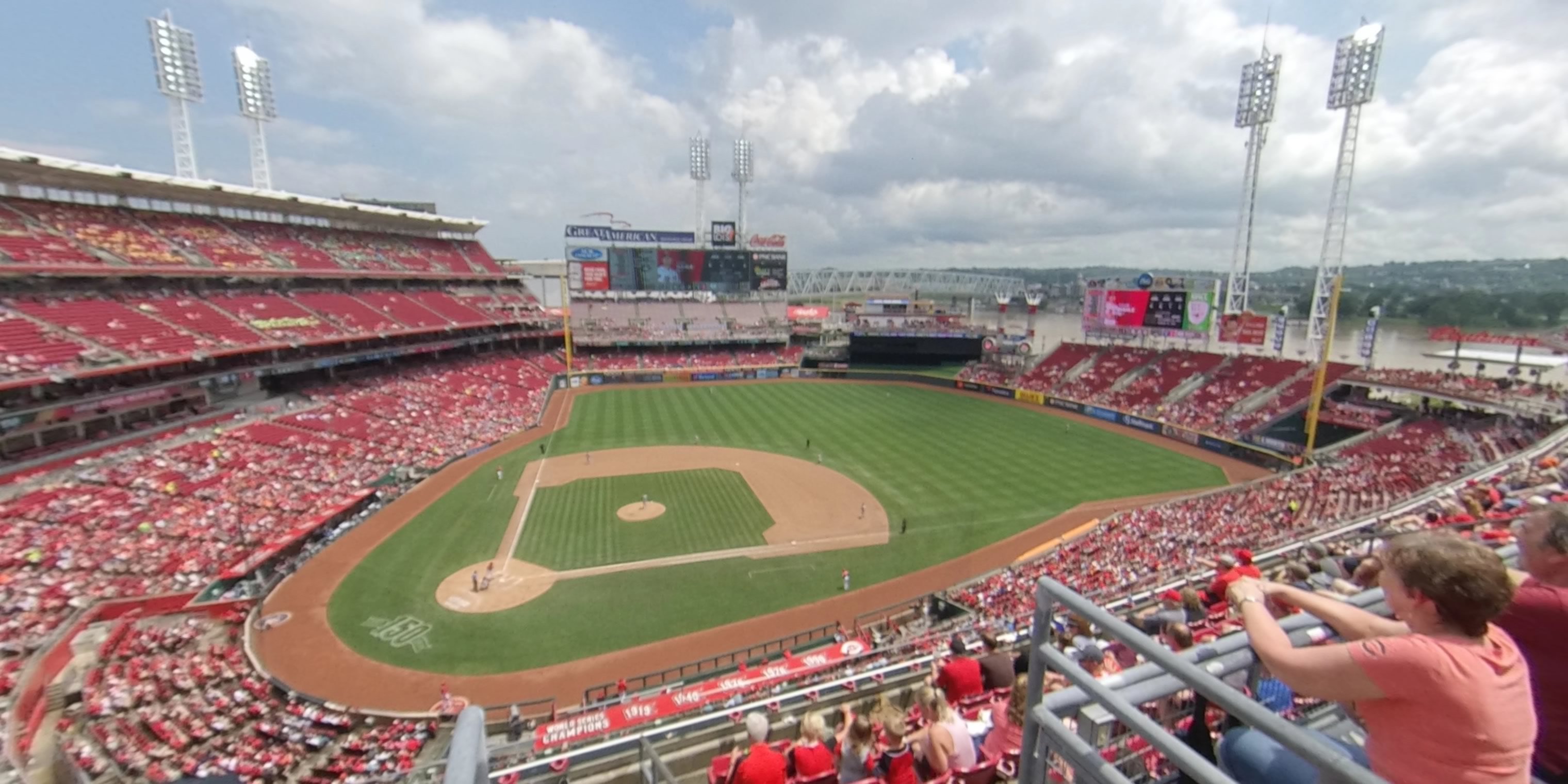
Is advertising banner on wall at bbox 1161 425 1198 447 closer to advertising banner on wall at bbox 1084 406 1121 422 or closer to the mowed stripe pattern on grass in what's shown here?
advertising banner on wall at bbox 1084 406 1121 422

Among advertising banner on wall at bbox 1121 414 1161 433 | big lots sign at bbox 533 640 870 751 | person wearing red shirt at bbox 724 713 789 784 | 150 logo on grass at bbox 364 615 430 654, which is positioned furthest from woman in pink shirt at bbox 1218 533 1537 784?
advertising banner on wall at bbox 1121 414 1161 433

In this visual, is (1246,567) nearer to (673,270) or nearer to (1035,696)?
(1035,696)

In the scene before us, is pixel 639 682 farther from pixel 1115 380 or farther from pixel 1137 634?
pixel 1115 380

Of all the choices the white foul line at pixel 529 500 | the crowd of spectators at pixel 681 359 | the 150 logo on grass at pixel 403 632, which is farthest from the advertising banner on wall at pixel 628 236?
the 150 logo on grass at pixel 403 632

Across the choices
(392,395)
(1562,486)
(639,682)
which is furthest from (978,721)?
(392,395)

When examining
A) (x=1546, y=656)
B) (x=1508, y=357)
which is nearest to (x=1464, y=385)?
(x=1508, y=357)

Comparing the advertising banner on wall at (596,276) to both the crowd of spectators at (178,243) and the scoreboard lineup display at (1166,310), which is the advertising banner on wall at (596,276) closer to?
the crowd of spectators at (178,243)
